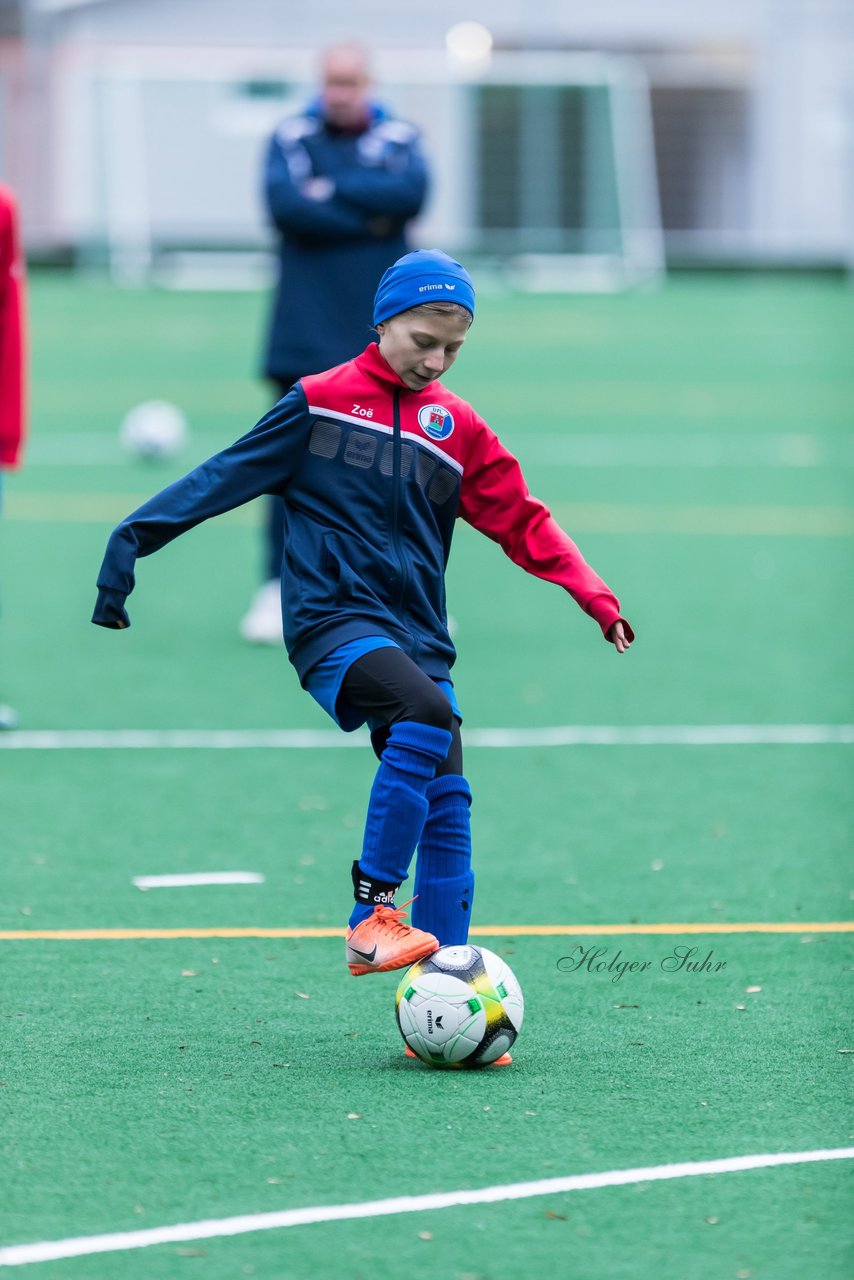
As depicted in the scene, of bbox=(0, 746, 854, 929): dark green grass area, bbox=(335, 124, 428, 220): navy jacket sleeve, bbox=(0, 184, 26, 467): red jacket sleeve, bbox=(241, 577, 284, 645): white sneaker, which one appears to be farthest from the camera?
bbox=(241, 577, 284, 645): white sneaker

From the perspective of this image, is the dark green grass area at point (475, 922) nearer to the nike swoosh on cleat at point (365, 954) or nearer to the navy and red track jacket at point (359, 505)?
the nike swoosh on cleat at point (365, 954)

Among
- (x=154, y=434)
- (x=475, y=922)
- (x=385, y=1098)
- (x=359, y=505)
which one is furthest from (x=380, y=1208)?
(x=154, y=434)

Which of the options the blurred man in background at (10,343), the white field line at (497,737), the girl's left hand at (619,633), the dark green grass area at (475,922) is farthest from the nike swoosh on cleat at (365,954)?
the blurred man in background at (10,343)

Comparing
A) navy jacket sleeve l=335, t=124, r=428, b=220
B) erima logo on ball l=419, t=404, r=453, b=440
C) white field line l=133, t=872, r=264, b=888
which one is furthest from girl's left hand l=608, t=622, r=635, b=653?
navy jacket sleeve l=335, t=124, r=428, b=220

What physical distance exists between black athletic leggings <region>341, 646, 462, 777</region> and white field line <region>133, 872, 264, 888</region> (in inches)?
63.3

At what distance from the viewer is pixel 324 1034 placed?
15.2 ft

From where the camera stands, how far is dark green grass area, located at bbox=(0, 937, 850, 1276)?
139 inches

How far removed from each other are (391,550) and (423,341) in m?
0.45

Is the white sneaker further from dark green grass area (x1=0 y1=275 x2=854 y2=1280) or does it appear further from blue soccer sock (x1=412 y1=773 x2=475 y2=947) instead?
blue soccer sock (x1=412 y1=773 x2=475 y2=947)

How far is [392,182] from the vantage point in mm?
8945

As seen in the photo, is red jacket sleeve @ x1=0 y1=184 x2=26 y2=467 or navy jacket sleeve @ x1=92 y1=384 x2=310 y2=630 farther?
red jacket sleeve @ x1=0 y1=184 x2=26 y2=467

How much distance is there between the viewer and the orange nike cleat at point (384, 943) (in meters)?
4.37

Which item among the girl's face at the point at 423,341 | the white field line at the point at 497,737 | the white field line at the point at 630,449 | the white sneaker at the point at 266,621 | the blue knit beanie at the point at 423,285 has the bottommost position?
the white field line at the point at 630,449

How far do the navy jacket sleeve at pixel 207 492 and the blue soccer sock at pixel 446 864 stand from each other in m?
0.74
